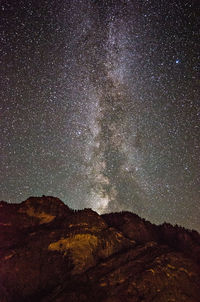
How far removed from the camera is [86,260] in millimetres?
13273


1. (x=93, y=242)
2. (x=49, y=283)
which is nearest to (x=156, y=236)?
(x=93, y=242)

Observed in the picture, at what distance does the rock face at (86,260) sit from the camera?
1095 centimetres

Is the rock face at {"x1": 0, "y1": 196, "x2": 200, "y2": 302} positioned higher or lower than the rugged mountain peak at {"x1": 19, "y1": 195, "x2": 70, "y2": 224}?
lower

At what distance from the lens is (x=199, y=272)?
484 inches

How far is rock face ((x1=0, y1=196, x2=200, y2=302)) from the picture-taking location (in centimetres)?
1095

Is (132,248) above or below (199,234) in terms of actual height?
below

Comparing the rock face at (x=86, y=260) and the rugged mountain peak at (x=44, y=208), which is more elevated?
the rugged mountain peak at (x=44, y=208)

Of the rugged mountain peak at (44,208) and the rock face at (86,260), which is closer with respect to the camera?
the rock face at (86,260)

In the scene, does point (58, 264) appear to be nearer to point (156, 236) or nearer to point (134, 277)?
point (134, 277)

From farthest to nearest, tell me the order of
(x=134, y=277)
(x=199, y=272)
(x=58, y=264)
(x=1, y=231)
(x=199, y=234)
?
(x=199, y=234), (x=1, y=231), (x=58, y=264), (x=199, y=272), (x=134, y=277)

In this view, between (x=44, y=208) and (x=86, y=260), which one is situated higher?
(x=44, y=208)

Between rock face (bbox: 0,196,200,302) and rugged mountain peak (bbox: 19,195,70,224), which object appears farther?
rugged mountain peak (bbox: 19,195,70,224)

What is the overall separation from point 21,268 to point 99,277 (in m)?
5.12

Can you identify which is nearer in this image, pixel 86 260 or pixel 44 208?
pixel 86 260
